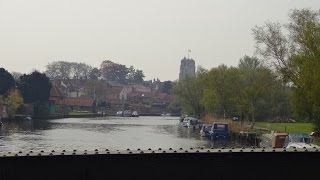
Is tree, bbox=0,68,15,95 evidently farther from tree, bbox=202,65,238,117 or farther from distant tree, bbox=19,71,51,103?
tree, bbox=202,65,238,117

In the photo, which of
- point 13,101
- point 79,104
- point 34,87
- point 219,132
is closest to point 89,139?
point 219,132

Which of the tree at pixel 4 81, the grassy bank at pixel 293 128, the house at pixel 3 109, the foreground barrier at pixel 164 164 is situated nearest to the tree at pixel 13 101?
the house at pixel 3 109

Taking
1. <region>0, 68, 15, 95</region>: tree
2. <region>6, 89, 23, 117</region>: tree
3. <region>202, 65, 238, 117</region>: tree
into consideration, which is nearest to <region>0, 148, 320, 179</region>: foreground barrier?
<region>202, 65, 238, 117</region>: tree

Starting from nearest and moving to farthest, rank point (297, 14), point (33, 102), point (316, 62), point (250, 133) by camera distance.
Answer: point (316, 62) < point (297, 14) < point (250, 133) < point (33, 102)

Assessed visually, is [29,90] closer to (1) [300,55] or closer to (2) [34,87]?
(2) [34,87]

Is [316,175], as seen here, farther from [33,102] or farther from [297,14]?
[33,102]

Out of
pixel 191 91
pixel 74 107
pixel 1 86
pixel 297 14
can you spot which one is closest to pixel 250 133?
pixel 297 14

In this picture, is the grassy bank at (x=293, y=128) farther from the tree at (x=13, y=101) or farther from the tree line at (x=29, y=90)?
the tree line at (x=29, y=90)

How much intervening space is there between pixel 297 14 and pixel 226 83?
40.4m

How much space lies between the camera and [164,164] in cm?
906

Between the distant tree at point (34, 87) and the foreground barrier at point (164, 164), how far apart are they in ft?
437

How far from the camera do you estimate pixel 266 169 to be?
9.29 metres

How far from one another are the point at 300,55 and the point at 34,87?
101 metres

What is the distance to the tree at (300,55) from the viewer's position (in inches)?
1900
